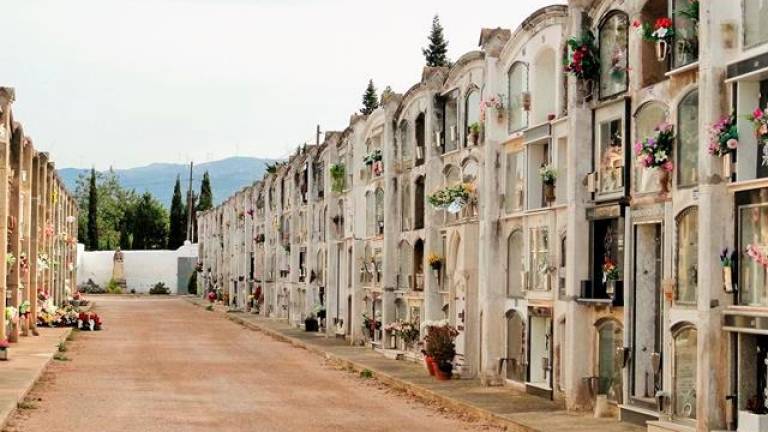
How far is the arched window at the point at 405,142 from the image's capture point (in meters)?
40.0

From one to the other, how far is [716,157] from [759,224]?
4.14 feet

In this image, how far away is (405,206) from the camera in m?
40.4

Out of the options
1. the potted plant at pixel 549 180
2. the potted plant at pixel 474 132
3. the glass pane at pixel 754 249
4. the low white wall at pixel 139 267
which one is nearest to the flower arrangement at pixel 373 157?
the potted plant at pixel 474 132

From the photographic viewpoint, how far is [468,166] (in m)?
33.6

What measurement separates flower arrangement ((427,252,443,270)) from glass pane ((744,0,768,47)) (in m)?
17.3

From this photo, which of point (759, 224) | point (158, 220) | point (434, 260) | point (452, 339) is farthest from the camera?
point (158, 220)

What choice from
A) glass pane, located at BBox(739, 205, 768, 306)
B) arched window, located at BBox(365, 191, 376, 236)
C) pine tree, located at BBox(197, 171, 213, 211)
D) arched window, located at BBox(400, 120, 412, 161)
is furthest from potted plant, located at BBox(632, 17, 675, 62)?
pine tree, located at BBox(197, 171, 213, 211)

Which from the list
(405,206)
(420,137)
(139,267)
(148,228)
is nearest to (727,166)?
(420,137)

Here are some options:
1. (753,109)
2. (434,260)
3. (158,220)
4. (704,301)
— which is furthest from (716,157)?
(158,220)

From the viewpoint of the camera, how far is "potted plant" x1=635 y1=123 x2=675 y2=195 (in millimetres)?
21641

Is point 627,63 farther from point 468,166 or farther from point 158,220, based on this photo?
point 158,220

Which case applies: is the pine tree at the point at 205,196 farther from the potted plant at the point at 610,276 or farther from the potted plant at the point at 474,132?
the potted plant at the point at 610,276

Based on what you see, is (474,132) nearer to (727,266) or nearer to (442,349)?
(442,349)


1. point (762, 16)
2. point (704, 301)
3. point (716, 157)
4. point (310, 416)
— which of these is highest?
point (762, 16)
